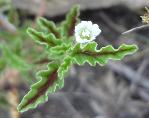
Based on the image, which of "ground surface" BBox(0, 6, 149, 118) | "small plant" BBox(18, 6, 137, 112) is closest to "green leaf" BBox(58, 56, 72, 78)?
"small plant" BBox(18, 6, 137, 112)

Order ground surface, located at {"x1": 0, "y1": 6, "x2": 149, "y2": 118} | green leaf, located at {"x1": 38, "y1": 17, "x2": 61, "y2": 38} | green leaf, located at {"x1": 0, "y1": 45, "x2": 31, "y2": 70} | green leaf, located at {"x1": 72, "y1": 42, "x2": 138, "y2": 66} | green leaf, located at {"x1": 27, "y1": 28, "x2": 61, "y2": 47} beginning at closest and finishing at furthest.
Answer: green leaf, located at {"x1": 72, "y1": 42, "x2": 138, "y2": 66} < green leaf, located at {"x1": 27, "y1": 28, "x2": 61, "y2": 47} < green leaf, located at {"x1": 38, "y1": 17, "x2": 61, "y2": 38} < green leaf, located at {"x1": 0, "y1": 45, "x2": 31, "y2": 70} < ground surface, located at {"x1": 0, "y1": 6, "x2": 149, "y2": 118}

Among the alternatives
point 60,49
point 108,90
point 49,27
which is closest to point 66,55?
point 60,49

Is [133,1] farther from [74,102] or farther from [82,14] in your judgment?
[74,102]

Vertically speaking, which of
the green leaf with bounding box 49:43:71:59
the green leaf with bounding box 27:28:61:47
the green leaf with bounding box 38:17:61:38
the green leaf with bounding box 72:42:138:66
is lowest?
the green leaf with bounding box 72:42:138:66

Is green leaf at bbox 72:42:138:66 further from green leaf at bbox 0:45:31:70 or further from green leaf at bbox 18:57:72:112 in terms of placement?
green leaf at bbox 0:45:31:70

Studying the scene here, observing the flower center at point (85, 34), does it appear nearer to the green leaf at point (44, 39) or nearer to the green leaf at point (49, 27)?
the green leaf at point (44, 39)

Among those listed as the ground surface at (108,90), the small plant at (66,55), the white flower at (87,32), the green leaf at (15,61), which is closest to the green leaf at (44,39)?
the small plant at (66,55)

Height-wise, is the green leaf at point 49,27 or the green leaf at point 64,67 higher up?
the green leaf at point 49,27
